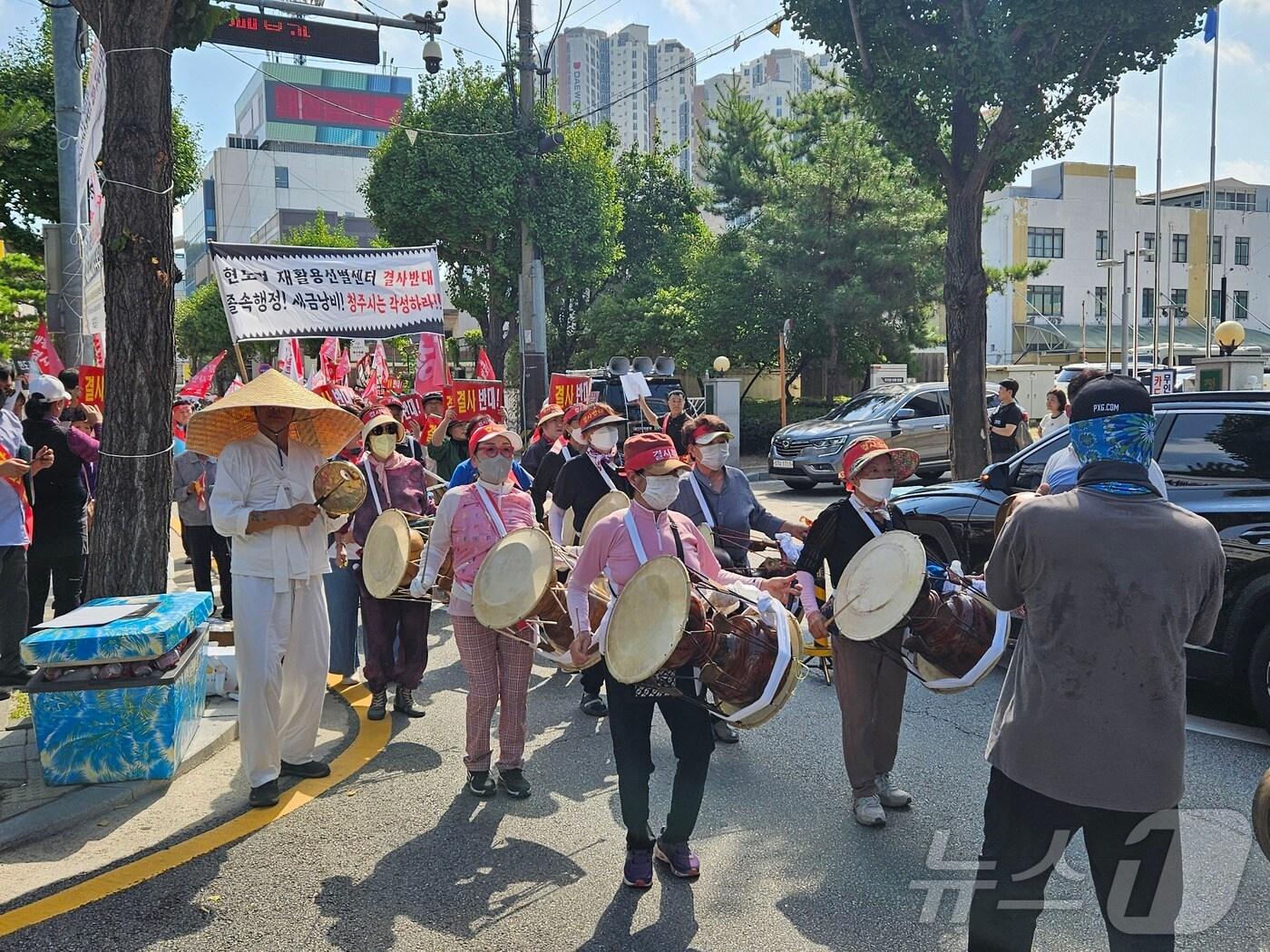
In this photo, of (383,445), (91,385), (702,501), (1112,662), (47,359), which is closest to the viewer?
(1112,662)

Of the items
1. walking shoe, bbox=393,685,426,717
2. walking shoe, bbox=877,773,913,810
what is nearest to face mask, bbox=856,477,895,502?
walking shoe, bbox=877,773,913,810

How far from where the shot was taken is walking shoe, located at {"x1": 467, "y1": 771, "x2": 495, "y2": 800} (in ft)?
17.7

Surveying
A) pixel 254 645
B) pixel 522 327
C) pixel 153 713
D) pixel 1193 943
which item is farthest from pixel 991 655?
pixel 522 327

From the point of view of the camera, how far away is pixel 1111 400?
3008 mm

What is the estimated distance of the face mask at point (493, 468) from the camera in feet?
18.6

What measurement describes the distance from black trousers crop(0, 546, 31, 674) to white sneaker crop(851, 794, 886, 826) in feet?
18.1

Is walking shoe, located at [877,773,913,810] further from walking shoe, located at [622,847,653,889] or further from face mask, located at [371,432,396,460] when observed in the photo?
face mask, located at [371,432,396,460]

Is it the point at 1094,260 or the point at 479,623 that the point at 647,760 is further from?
the point at 1094,260

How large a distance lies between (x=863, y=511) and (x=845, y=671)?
755 millimetres

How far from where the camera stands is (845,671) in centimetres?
507

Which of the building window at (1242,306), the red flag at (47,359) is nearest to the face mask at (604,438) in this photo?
the red flag at (47,359)

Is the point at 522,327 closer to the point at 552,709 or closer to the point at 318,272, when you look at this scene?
the point at 318,272

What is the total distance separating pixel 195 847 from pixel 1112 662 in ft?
12.7

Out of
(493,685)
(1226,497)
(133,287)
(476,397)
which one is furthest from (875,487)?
(476,397)
